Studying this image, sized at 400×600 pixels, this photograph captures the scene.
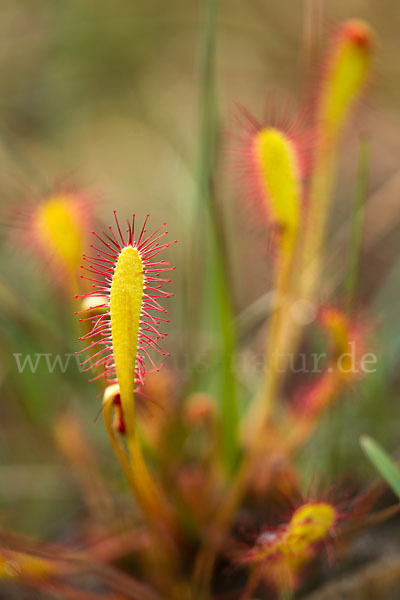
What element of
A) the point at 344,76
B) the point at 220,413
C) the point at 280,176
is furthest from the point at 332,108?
the point at 220,413

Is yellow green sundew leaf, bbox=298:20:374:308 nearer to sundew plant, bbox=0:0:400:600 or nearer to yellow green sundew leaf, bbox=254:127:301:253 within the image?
sundew plant, bbox=0:0:400:600

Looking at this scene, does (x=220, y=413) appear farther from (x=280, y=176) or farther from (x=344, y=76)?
(x=344, y=76)

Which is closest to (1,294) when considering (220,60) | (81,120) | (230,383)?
(230,383)

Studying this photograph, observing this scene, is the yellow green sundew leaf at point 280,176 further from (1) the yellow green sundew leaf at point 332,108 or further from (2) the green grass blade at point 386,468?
(2) the green grass blade at point 386,468

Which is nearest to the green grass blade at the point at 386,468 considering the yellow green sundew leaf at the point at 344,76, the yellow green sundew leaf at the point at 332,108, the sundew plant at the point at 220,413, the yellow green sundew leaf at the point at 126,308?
the sundew plant at the point at 220,413

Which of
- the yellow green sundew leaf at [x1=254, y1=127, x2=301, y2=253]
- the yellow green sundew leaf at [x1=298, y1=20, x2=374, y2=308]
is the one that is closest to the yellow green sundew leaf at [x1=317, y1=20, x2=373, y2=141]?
the yellow green sundew leaf at [x1=298, y1=20, x2=374, y2=308]

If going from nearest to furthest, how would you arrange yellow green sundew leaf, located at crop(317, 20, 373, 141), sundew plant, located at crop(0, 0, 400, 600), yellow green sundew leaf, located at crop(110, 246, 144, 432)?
1. yellow green sundew leaf, located at crop(110, 246, 144, 432)
2. sundew plant, located at crop(0, 0, 400, 600)
3. yellow green sundew leaf, located at crop(317, 20, 373, 141)
